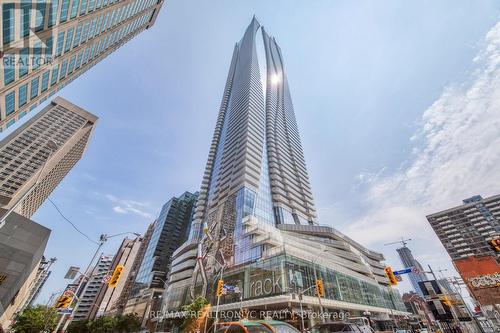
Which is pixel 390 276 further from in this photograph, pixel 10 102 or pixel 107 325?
pixel 10 102

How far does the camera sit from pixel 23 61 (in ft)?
137

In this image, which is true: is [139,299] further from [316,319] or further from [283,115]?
[283,115]

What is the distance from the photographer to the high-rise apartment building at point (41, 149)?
8000cm

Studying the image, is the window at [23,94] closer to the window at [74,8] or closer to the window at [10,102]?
the window at [10,102]

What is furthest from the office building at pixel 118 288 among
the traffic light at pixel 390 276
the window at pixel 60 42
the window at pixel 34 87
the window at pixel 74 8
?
the traffic light at pixel 390 276

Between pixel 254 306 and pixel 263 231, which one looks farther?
pixel 263 231

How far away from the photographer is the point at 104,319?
4825 centimetres

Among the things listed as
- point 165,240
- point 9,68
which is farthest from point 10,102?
point 165,240

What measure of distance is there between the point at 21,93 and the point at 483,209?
18273 cm

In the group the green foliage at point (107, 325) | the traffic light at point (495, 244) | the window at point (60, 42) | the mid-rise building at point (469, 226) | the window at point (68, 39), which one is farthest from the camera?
the mid-rise building at point (469, 226)

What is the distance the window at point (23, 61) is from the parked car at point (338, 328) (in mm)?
61676

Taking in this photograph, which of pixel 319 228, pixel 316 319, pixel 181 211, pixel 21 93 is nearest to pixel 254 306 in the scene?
pixel 316 319

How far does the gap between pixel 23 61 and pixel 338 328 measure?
65529 millimetres

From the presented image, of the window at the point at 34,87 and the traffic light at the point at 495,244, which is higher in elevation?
the window at the point at 34,87
